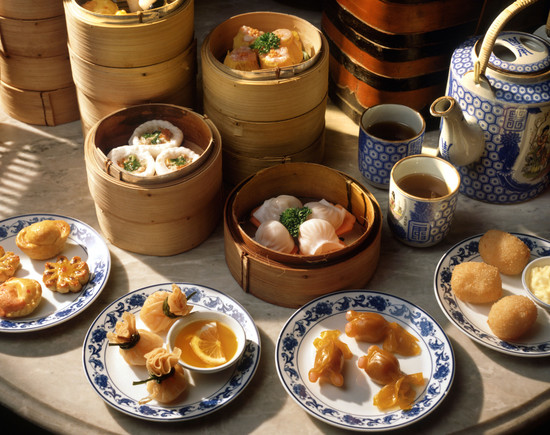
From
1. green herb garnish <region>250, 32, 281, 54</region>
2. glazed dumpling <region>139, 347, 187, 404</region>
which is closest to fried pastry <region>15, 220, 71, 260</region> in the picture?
glazed dumpling <region>139, 347, 187, 404</region>

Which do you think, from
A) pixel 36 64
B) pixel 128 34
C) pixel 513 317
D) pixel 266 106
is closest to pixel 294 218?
pixel 266 106

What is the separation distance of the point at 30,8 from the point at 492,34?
1712 millimetres

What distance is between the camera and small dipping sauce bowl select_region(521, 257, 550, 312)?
81.6 inches

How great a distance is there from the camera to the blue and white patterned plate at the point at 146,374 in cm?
184

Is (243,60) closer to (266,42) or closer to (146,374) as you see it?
(266,42)

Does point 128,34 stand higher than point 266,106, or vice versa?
point 128,34

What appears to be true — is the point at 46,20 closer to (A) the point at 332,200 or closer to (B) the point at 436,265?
(A) the point at 332,200

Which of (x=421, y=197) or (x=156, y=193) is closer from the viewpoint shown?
(x=156, y=193)

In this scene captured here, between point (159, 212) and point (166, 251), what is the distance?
191 millimetres

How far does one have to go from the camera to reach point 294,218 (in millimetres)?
2271

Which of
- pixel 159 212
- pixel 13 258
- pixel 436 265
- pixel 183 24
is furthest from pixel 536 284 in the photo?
pixel 13 258

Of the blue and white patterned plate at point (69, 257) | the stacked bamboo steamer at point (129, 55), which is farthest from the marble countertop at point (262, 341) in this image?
the stacked bamboo steamer at point (129, 55)

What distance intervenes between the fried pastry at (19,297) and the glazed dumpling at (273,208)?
76 cm

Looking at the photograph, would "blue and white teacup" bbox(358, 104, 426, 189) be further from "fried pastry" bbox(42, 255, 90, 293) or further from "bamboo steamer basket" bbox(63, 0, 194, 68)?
"fried pastry" bbox(42, 255, 90, 293)
